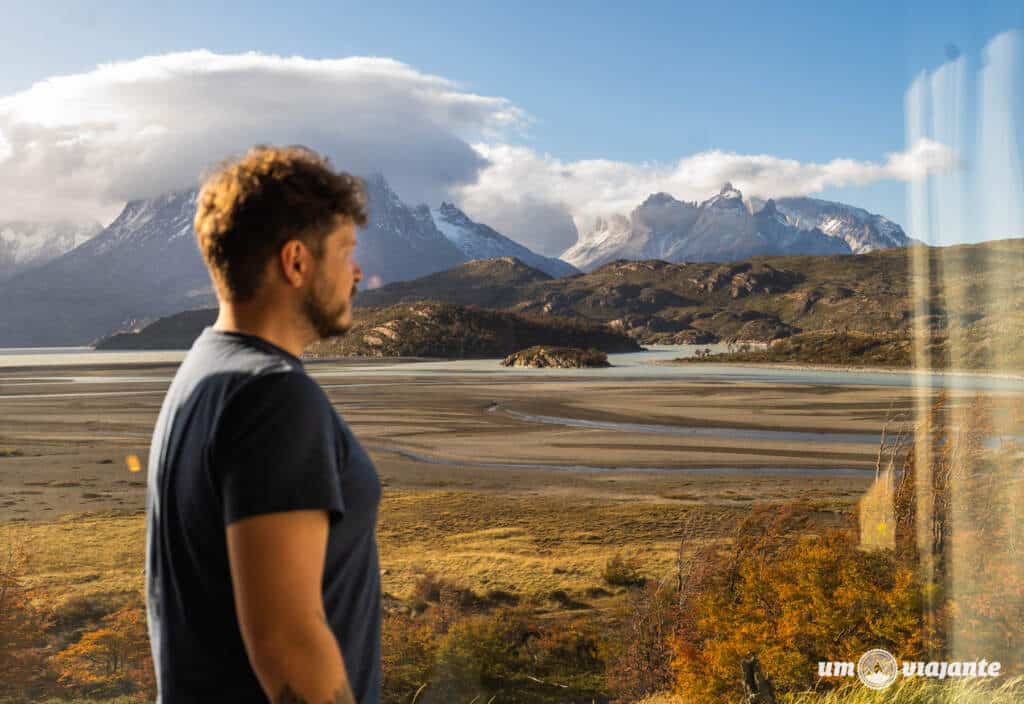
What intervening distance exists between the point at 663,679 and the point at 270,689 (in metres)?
8.06

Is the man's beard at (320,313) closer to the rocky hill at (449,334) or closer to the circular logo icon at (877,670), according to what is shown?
the circular logo icon at (877,670)

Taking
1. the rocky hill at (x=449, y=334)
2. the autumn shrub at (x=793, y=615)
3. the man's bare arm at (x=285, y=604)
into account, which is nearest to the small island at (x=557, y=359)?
the rocky hill at (x=449, y=334)

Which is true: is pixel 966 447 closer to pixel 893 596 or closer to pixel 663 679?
pixel 893 596

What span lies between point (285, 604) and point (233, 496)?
0.16m

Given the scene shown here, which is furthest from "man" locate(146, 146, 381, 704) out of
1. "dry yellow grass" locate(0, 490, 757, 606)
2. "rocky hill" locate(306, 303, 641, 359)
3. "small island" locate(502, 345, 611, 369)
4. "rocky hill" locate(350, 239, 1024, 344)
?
"rocky hill" locate(350, 239, 1024, 344)

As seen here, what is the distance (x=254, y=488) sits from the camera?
1103 mm

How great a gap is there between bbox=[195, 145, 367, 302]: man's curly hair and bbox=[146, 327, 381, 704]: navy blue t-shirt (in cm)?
10

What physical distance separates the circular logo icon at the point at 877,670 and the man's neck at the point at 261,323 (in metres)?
4.38

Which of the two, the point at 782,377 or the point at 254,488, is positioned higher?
the point at 254,488

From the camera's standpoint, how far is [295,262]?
1.30 metres

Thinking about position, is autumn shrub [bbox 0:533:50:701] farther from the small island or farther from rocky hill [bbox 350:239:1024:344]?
A: rocky hill [bbox 350:239:1024:344]

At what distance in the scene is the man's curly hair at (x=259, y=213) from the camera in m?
1.28

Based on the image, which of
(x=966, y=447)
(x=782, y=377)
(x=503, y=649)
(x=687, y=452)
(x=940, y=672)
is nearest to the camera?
(x=940, y=672)

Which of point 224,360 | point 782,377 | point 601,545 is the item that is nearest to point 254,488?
point 224,360
